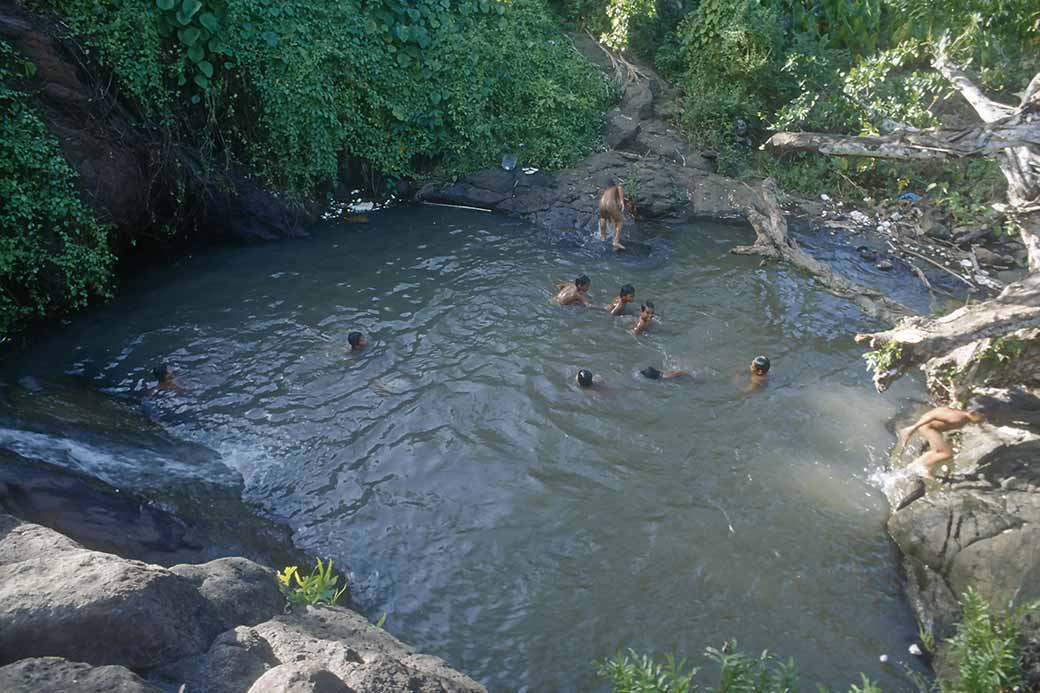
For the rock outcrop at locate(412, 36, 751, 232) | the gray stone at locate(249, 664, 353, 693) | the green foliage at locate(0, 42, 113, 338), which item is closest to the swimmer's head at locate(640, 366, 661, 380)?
the rock outcrop at locate(412, 36, 751, 232)

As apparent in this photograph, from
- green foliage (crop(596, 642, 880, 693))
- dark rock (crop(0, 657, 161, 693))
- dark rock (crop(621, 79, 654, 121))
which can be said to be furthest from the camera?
dark rock (crop(621, 79, 654, 121))

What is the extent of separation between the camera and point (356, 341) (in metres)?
8.67

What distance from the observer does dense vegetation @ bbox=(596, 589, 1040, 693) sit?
12.9ft

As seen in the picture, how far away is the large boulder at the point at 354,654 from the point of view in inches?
135

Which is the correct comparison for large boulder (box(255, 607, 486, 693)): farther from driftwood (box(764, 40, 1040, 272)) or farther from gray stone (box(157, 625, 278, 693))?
driftwood (box(764, 40, 1040, 272))

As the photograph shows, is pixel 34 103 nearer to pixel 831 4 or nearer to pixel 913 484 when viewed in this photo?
pixel 913 484

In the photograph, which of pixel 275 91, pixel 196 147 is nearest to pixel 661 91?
pixel 275 91

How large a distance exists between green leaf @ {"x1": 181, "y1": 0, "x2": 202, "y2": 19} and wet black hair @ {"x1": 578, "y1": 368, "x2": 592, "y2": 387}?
24.0 feet

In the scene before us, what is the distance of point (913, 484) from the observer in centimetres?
686

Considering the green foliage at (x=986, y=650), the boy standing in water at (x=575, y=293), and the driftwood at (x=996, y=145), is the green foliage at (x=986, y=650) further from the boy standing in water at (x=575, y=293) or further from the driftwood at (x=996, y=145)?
the boy standing in water at (x=575, y=293)

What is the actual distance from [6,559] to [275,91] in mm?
8912

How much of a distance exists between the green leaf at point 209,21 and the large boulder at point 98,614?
8.89 meters

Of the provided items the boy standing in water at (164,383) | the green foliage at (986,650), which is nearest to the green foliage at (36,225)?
the boy standing in water at (164,383)

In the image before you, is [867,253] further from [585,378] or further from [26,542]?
[26,542]
